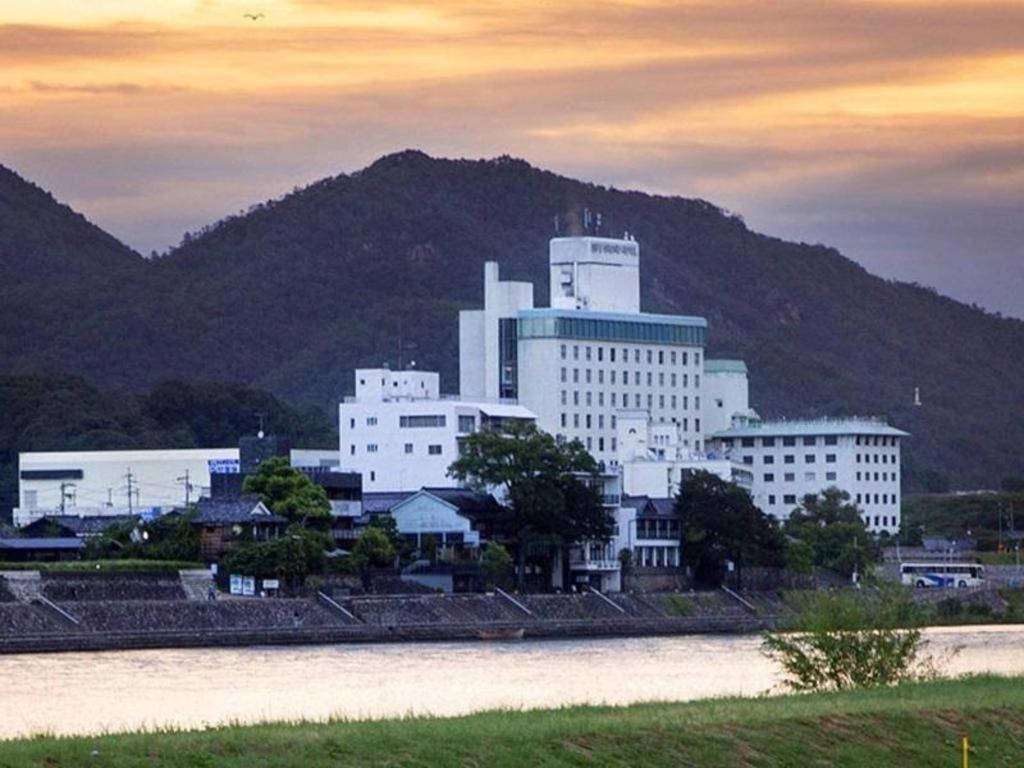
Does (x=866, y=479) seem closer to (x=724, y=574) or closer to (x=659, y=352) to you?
(x=659, y=352)

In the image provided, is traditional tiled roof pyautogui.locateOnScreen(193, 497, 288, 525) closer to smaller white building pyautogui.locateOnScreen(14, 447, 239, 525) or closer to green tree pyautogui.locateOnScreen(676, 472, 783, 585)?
smaller white building pyautogui.locateOnScreen(14, 447, 239, 525)

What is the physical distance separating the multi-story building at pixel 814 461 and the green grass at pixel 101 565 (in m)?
54.0

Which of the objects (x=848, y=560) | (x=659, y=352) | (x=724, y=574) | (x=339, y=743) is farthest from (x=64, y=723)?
(x=659, y=352)

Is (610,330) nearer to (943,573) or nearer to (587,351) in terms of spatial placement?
(587,351)

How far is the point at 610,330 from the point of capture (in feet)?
416

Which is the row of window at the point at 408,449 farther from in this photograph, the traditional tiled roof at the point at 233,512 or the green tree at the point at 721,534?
the traditional tiled roof at the point at 233,512

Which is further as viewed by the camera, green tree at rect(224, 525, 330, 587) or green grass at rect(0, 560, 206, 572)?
green tree at rect(224, 525, 330, 587)

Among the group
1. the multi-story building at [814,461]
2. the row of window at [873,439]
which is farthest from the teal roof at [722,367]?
the row of window at [873,439]

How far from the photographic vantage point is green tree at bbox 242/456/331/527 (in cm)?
9031

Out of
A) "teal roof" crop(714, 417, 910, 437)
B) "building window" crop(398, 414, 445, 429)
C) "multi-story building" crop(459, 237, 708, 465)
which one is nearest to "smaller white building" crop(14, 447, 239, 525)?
"building window" crop(398, 414, 445, 429)

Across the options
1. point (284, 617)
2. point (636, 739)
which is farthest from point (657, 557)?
point (636, 739)

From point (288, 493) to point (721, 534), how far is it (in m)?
20.4

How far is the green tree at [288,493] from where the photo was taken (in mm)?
90312

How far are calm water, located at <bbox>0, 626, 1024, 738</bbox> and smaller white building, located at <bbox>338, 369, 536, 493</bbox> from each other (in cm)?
2786
